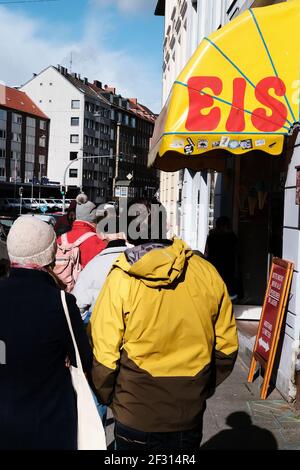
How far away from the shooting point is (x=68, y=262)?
5.36m

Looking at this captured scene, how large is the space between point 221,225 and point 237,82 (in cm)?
369

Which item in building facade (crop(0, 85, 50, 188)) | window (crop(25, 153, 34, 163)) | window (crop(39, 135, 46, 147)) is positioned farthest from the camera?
window (crop(39, 135, 46, 147))

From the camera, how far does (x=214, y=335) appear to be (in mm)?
2898

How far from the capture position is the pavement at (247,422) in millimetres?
4602

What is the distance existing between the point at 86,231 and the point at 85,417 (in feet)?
10.1

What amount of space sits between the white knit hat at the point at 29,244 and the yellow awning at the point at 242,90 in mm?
3576

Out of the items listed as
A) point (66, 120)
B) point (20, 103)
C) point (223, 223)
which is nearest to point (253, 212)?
point (223, 223)

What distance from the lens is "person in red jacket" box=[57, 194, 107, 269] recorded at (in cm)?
546

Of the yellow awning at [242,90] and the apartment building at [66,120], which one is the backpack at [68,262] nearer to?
the yellow awning at [242,90]

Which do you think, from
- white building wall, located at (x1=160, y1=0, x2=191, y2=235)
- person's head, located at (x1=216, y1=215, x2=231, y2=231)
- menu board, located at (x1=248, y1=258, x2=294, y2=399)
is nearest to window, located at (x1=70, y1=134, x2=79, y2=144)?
white building wall, located at (x1=160, y1=0, x2=191, y2=235)

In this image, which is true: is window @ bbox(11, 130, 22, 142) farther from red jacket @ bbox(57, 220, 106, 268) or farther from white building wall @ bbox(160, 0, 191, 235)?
red jacket @ bbox(57, 220, 106, 268)

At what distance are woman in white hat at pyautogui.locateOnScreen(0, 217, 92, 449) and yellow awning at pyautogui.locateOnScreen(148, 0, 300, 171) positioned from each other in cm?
363

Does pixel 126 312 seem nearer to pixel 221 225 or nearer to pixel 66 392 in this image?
pixel 66 392

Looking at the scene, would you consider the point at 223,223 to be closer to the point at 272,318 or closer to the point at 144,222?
the point at 272,318
